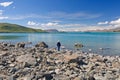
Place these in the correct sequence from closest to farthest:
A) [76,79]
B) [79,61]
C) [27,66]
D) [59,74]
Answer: [76,79]
[59,74]
[27,66]
[79,61]

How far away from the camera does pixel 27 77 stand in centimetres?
1675

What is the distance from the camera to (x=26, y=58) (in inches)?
959

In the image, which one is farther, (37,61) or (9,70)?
(37,61)

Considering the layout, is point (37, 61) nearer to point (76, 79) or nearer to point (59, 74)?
point (59, 74)

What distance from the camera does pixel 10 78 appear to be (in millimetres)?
16406

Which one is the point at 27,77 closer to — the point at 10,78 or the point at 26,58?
the point at 10,78

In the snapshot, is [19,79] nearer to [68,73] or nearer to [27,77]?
[27,77]

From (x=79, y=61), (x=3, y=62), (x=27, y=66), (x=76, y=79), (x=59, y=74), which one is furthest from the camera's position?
(x=79, y=61)

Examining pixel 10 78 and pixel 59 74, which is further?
pixel 59 74

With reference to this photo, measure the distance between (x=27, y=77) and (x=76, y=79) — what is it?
11.9ft

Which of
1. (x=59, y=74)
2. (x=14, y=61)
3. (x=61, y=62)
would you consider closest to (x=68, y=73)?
(x=59, y=74)

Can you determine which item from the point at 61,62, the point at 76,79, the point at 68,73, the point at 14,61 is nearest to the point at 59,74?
the point at 68,73

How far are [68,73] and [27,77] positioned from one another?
4.01 meters

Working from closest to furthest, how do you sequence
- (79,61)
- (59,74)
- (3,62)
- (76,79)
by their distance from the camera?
(76,79) → (59,74) → (3,62) → (79,61)
